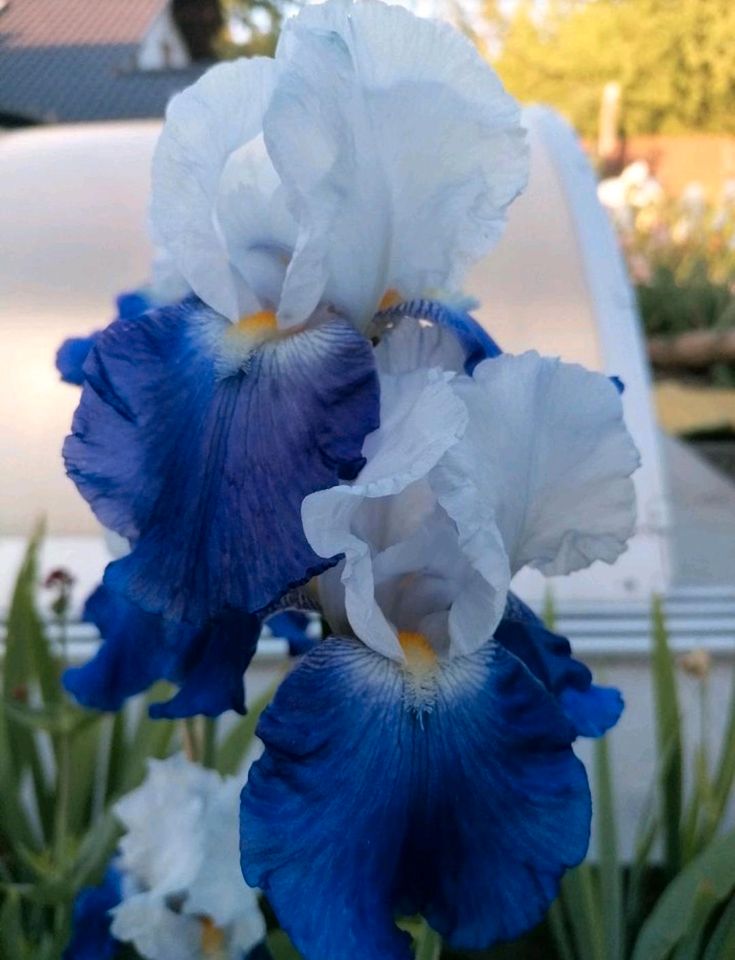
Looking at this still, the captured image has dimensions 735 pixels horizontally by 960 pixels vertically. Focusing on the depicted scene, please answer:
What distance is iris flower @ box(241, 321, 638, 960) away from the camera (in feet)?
1.10

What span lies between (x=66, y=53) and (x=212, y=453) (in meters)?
0.49

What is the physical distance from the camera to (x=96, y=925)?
2.02 feet

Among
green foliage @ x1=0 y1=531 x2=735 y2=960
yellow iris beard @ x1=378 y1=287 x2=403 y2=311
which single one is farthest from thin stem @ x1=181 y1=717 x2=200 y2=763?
yellow iris beard @ x1=378 y1=287 x2=403 y2=311

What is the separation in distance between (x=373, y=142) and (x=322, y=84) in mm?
33

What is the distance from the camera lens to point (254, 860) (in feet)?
1.09

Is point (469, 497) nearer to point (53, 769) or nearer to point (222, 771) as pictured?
point (222, 771)

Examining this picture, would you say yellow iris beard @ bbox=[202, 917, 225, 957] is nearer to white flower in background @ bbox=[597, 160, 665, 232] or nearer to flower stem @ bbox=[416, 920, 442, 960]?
flower stem @ bbox=[416, 920, 442, 960]

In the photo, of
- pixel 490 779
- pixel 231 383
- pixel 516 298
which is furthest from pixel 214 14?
pixel 490 779

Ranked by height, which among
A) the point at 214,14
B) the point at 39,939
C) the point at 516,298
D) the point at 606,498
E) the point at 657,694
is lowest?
the point at 39,939

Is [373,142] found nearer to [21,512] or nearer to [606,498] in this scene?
[606,498]

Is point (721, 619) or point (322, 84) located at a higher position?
point (322, 84)

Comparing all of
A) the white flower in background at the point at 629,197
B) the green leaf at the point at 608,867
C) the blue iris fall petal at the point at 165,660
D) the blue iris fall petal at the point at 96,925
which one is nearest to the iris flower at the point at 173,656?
the blue iris fall petal at the point at 165,660

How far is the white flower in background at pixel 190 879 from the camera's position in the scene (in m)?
0.56

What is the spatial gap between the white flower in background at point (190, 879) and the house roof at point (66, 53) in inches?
18.2
